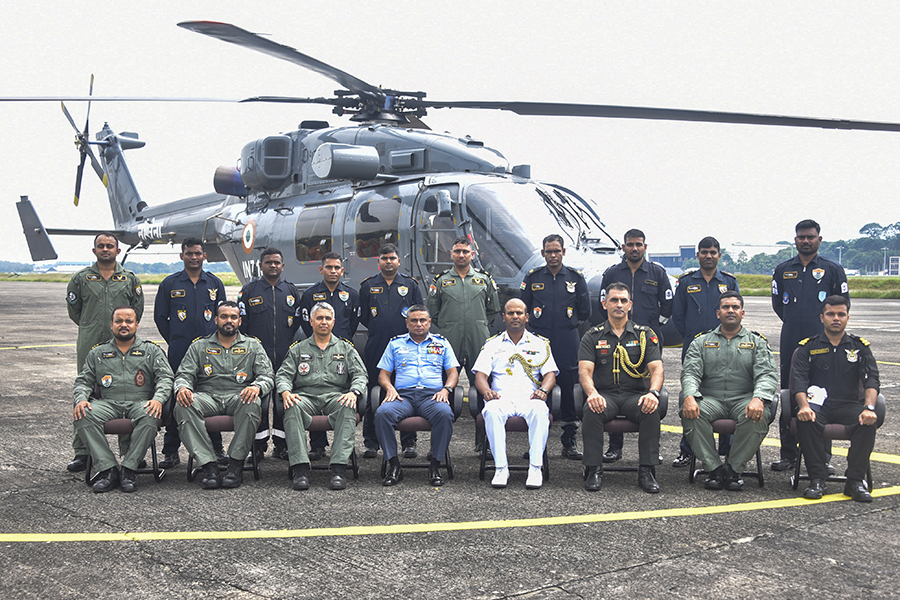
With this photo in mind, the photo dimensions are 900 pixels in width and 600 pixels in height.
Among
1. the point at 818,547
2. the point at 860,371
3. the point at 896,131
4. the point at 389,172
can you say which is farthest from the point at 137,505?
the point at 896,131

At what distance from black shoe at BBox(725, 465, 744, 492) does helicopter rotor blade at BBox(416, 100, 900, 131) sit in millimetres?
3999

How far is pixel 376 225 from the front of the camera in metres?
8.98

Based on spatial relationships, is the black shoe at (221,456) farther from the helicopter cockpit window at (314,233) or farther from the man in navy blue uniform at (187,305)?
the helicopter cockpit window at (314,233)

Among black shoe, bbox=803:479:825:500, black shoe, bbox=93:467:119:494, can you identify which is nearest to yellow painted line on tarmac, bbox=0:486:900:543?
black shoe, bbox=803:479:825:500

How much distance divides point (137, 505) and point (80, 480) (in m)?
0.91

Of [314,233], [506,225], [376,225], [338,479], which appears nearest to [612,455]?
[338,479]

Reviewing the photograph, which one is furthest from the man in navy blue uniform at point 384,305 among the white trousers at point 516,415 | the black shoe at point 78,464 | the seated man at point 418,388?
the black shoe at point 78,464

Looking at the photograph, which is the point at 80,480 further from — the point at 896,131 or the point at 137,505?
the point at 896,131

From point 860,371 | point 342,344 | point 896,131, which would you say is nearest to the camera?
point 860,371

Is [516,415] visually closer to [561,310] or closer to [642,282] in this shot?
[561,310]

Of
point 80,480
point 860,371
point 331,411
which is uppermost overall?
point 860,371

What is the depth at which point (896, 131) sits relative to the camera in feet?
24.8

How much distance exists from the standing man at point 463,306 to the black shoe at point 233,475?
7.08 ft

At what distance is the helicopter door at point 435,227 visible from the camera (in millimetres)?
8242
